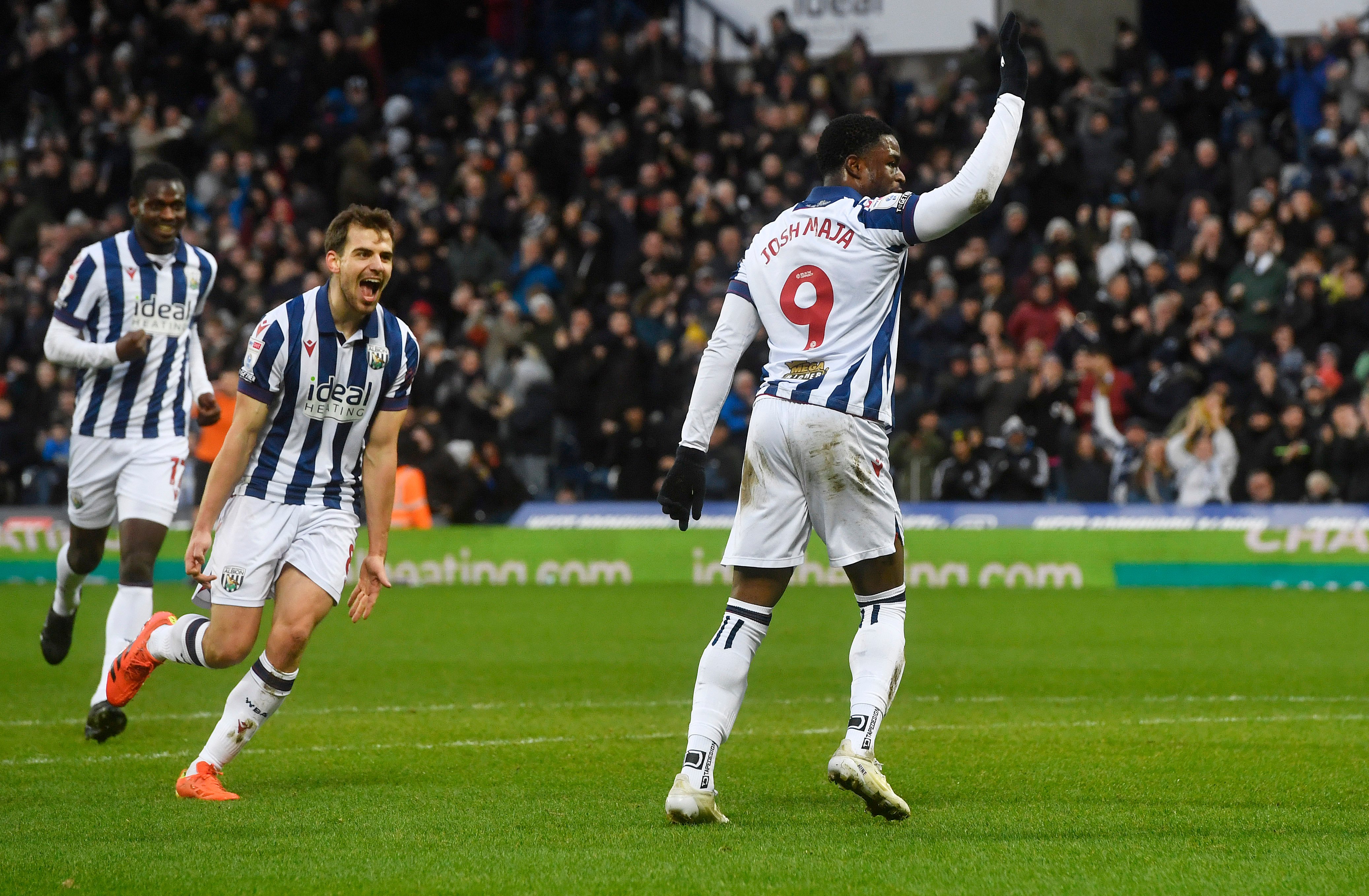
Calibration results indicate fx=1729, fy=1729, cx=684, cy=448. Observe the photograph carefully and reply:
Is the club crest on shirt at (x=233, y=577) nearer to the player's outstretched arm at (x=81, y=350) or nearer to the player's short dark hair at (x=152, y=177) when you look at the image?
the player's outstretched arm at (x=81, y=350)

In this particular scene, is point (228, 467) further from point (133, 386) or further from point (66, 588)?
point (66, 588)

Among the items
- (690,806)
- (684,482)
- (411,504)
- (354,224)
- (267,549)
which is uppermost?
(354,224)

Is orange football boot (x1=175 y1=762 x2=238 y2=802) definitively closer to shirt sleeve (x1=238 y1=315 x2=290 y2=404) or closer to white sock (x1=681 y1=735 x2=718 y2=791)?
shirt sleeve (x1=238 y1=315 x2=290 y2=404)

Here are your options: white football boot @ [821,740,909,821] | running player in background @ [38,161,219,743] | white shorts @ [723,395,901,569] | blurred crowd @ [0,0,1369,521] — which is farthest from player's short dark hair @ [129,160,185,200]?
blurred crowd @ [0,0,1369,521]

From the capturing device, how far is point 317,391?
7000 mm

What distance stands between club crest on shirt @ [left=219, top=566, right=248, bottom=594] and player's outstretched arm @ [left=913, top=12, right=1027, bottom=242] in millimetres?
2996

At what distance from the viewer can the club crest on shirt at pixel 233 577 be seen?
6922 mm

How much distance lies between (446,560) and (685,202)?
6.89 meters

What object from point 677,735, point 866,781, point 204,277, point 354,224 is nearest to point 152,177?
point 204,277

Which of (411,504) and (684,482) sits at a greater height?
(684,482)

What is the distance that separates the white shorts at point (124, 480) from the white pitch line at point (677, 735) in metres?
1.54

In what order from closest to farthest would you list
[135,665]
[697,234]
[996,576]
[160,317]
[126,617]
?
[135,665], [126,617], [160,317], [996,576], [697,234]

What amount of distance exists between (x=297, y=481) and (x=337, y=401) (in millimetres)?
365

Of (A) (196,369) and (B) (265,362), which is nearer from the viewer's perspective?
(B) (265,362)
